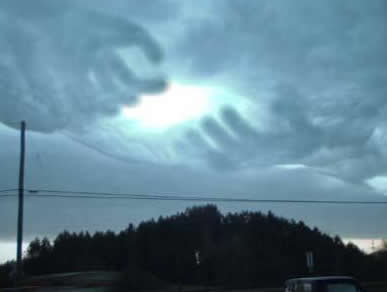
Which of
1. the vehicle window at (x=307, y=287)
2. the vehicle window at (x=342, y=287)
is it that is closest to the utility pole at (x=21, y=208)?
the vehicle window at (x=307, y=287)

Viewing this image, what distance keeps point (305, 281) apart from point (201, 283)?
68243mm

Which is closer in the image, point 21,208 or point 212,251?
point 21,208

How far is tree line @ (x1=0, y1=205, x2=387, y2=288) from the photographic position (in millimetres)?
80812

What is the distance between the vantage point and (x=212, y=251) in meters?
88.6

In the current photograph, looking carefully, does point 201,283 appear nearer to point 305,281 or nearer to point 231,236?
point 231,236

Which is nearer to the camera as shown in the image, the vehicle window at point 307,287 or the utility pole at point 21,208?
the vehicle window at point 307,287

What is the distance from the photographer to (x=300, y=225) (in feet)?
319

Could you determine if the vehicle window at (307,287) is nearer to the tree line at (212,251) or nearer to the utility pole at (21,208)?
the utility pole at (21,208)

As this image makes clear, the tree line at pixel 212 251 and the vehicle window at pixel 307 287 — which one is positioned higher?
the tree line at pixel 212 251

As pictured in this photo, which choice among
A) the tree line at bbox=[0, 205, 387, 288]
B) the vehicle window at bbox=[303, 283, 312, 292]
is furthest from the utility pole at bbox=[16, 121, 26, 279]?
the tree line at bbox=[0, 205, 387, 288]

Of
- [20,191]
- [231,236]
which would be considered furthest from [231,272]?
[20,191]

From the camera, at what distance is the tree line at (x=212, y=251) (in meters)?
80.8

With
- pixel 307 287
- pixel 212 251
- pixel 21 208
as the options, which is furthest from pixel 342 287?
pixel 212 251

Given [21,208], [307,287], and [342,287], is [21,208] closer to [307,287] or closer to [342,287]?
[307,287]
